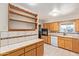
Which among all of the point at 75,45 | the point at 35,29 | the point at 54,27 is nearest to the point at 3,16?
the point at 35,29

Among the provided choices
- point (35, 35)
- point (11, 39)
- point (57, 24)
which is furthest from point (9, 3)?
point (57, 24)

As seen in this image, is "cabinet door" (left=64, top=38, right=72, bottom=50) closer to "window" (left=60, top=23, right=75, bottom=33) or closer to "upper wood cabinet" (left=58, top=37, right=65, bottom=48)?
"upper wood cabinet" (left=58, top=37, right=65, bottom=48)

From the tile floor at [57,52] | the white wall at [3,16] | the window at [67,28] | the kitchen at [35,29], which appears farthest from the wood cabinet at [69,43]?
the white wall at [3,16]

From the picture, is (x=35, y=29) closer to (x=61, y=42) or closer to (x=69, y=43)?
(x=69, y=43)

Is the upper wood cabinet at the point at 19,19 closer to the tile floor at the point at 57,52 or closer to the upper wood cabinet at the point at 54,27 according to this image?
the tile floor at the point at 57,52

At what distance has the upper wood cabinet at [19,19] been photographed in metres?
3.00

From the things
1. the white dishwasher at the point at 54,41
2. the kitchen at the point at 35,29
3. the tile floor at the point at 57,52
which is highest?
the kitchen at the point at 35,29

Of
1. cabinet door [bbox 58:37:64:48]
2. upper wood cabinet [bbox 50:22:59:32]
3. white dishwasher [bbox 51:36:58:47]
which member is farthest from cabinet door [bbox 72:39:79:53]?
upper wood cabinet [bbox 50:22:59:32]

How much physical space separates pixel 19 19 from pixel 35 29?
137cm

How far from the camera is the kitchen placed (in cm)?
261

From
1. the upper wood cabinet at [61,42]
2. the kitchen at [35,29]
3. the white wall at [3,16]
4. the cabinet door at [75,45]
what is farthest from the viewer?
the upper wood cabinet at [61,42]

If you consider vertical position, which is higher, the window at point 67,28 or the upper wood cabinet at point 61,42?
the window at point 67,28

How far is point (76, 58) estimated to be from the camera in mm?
1265

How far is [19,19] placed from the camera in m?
3.48
